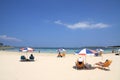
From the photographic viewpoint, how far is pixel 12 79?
27.5 feet

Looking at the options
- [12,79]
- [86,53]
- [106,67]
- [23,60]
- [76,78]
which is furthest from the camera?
[23,60]

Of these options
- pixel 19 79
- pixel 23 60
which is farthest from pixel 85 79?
pixel 23 60

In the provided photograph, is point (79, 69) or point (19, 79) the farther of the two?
point (79, 69)

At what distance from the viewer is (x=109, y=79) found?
29.0 feet

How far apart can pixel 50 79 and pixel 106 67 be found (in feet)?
20.2

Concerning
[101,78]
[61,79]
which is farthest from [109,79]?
[61,79]

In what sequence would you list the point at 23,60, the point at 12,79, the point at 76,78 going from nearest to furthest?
the point at 12,79 < the point at 76,78 < the point at 23,60

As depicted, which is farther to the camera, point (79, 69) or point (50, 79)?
point (79, 69)

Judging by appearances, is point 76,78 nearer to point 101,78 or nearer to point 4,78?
point 101,78

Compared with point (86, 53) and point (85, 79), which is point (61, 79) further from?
point (86, 53)

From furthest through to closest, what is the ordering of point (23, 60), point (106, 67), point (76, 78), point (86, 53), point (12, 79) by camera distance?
1. point (23, 60)
2. point (106, 67)
3. point (86, 53)
4. point (76, 78)
5. point (12, 79)

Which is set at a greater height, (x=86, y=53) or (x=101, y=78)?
(x=86, y=53)

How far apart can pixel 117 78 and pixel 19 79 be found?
543 cm

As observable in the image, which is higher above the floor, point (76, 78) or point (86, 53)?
point (86, 53)
